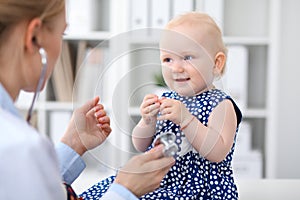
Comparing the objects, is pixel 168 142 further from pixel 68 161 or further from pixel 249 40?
pixel 249 40

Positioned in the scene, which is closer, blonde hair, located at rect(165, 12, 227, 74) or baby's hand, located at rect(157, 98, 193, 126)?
baby's hand, located at rect(157, 98, 193, 126)

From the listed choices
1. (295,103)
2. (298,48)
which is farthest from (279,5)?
(295,103)

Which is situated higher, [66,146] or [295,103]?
[66,146]

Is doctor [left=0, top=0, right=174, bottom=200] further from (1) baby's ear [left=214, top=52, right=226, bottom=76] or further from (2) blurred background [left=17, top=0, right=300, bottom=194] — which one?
(2) blurred background [left=17, top=0, right=300, bottom=194]

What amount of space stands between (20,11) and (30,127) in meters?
0.16

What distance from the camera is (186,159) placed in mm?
1116

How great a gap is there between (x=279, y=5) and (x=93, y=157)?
5.84ft

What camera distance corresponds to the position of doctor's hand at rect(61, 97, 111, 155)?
1.05 meters

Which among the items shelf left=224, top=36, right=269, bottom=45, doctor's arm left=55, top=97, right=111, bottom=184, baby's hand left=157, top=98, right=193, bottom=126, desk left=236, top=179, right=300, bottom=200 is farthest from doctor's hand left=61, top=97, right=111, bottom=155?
shelf left=224, top=36, right=269, bottom=45

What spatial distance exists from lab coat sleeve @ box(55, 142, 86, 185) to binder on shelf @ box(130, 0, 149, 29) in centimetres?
156

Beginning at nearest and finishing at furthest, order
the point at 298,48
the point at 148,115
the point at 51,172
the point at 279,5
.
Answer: the point at 51,172 → the point at 148,115 → the point at 279,5 → the point at 298,48

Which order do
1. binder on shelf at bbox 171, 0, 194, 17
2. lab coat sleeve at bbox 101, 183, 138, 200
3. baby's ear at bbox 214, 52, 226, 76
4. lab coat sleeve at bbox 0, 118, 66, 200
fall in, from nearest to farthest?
lab coat sleeve at bbox 0, 118, 66, 200 → lab coat sleeve at bbox 101, 183, 138, 200 → baby's ear at bbox 214, 52, 226, 76 → binder on shelf at bbox 171, 0, 194, 17

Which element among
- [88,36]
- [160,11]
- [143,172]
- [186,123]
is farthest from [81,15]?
[143,172]

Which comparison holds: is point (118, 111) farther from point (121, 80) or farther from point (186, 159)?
point (186, 159)
